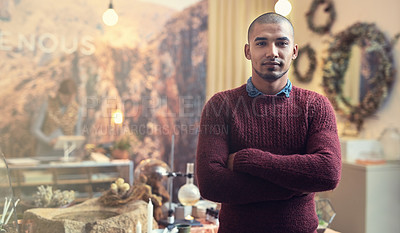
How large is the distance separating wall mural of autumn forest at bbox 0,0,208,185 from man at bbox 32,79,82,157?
3.1 inches

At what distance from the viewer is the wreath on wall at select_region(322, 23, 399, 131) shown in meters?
3.64

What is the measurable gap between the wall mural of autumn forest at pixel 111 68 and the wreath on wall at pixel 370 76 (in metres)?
1.97

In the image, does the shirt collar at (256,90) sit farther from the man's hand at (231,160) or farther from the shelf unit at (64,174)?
the shelf unit at (64,174)

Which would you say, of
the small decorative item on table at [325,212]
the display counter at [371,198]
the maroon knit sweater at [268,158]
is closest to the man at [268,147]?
the maroon knit sweater at [268,158]

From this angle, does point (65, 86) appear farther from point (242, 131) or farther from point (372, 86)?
point (242, 131)

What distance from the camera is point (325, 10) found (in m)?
4.50

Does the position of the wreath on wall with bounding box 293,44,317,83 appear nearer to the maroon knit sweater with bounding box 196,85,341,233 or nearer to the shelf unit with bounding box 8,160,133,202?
the shelf unit with bounding box 8,160,133,202

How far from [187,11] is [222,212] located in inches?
177

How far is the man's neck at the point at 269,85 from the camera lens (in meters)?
1.45

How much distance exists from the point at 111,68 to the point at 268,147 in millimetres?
4151

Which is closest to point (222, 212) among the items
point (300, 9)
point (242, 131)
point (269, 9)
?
point (242, 131)

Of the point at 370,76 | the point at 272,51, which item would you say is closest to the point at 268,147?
the point at 272,51

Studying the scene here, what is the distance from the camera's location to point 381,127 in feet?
12.3

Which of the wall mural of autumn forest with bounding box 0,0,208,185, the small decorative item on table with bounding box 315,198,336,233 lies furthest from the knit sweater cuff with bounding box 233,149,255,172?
the wall mural of autumn forest with bounding box 0,0,208,185
